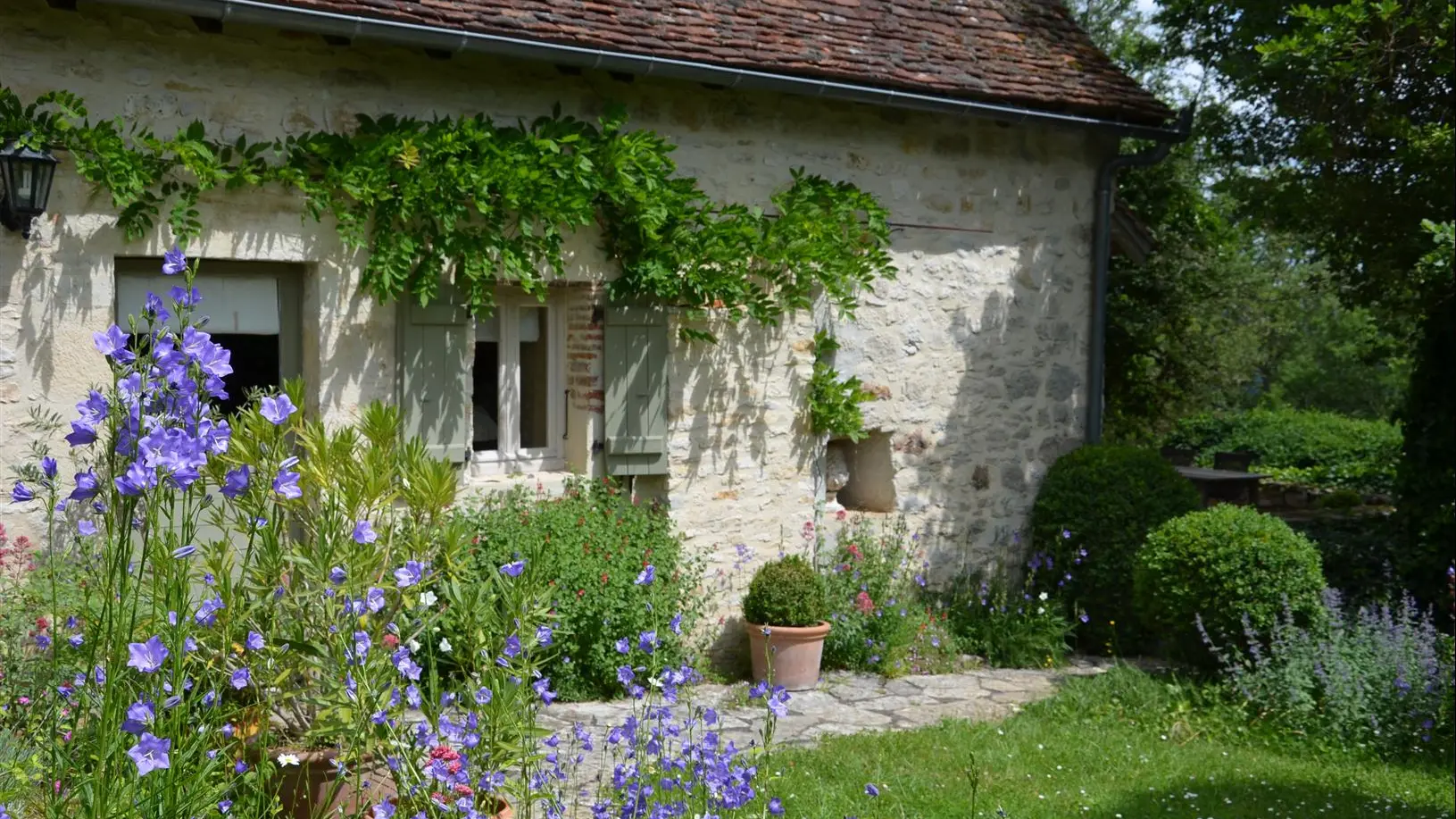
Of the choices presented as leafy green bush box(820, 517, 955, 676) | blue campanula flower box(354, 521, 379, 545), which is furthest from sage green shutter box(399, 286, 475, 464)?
blue campanula flower box(354, 521, 379, 545)

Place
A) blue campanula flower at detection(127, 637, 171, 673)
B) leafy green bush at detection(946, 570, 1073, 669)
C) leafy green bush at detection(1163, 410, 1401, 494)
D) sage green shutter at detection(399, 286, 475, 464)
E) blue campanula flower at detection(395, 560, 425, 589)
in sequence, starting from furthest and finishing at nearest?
leafy green bush at detection(1163, 410, 1401, 494), leafy green bush at detection(946, 570, 1073, 669), sage green shutter at detection(399, 286, 475, 464), blue campanula flower at detection(395, 560, 425, 589), blue campanula flower at detection(127, 637, 171, 673)

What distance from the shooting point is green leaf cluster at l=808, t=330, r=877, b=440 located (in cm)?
816

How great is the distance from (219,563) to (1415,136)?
7517 millimetres

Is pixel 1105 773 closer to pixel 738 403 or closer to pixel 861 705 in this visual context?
pixel 861 705

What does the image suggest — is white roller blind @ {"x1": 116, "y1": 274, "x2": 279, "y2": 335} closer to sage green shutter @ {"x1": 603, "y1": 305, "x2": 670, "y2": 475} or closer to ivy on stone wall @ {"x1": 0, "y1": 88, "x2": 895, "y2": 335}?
ivy on stone wall @ {"x1": 0, "y1": 88, "x2": 895, "y2": 335}

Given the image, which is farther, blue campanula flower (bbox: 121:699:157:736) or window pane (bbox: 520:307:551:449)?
window pane (bbox: 520:307:551:449)

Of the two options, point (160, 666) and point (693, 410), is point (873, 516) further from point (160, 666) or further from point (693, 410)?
point (160, 666)

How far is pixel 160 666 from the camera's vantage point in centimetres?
288

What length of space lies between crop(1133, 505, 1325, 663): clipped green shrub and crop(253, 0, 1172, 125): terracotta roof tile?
291cm

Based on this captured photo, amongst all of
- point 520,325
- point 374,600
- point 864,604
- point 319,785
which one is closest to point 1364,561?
point 864,604

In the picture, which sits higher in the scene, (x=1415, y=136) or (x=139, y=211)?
(x=1415, y=136)

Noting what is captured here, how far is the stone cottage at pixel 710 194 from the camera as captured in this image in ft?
19.5

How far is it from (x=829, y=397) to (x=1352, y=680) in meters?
3.18

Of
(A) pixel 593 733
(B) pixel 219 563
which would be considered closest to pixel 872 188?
(A) pixel 593 733
